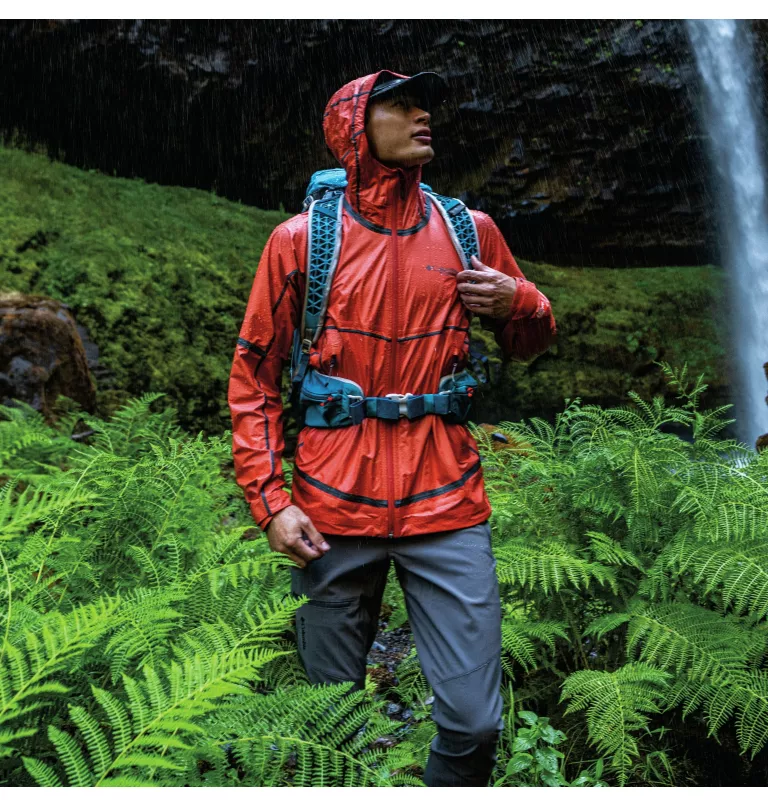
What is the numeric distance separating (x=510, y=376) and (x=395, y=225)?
1007 cm

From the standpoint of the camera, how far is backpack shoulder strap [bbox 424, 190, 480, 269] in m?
2.11

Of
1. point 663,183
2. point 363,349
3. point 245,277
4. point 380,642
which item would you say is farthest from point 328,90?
point 363,349

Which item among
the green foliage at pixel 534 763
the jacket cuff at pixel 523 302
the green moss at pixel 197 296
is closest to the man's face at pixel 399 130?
the jacket cuff at pixel 523 302

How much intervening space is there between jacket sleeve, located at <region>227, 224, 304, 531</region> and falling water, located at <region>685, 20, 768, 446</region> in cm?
1278

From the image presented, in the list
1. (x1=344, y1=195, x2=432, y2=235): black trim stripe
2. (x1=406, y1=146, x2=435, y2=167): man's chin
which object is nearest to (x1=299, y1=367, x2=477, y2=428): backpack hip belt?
(x1=344, y1=195, x2=432, y2=235): black trim stripe

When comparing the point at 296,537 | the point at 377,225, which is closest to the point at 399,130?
the point at 377,225

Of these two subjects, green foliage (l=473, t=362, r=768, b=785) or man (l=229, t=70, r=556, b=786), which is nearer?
man (l=229, t=70, r=556, b=786)

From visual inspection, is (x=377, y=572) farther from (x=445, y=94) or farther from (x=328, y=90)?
(x=328, y=90)

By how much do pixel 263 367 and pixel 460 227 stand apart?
0.76 metres

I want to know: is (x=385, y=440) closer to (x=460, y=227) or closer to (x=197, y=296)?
(x=460, y=227)

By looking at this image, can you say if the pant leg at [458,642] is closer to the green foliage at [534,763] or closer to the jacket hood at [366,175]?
the green foliage at [534,763]

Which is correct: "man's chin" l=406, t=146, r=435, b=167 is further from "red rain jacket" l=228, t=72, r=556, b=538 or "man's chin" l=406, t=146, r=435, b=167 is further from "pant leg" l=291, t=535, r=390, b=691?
"pant leg" l=291, t=535, r=390, b=691

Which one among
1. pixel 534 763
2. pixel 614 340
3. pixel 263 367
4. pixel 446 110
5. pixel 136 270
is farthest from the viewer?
pixel 446 110

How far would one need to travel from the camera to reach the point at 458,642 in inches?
72.4
